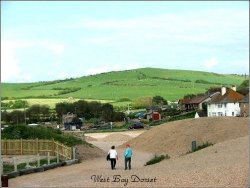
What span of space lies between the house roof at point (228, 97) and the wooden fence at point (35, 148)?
5754 cm

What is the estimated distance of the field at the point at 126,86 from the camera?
130 meters

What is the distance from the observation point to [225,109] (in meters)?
96.4

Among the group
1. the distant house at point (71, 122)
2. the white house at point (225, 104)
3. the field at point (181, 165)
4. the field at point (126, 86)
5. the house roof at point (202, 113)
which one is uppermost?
the field at point (126, 86)

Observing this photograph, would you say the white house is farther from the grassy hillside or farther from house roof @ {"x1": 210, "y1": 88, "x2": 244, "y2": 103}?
the grassy hillside

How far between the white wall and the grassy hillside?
93.3 ft

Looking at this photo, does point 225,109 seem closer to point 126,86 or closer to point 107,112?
point 107,112

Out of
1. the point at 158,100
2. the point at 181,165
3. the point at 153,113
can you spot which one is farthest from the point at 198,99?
the point at 181,165

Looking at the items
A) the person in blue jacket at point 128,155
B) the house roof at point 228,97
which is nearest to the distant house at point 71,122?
the house roof at point 228,97

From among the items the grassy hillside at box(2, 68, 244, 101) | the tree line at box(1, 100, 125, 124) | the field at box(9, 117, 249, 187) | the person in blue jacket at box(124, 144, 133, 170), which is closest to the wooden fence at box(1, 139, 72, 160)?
the field at box(9, 117, 249, 187)

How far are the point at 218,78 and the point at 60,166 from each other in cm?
13142

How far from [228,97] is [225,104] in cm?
204

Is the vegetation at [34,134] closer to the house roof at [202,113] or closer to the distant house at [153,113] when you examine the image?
the house roof at [202,113]

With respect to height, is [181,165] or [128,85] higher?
[128,85]

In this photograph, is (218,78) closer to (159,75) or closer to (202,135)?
(159,75)
